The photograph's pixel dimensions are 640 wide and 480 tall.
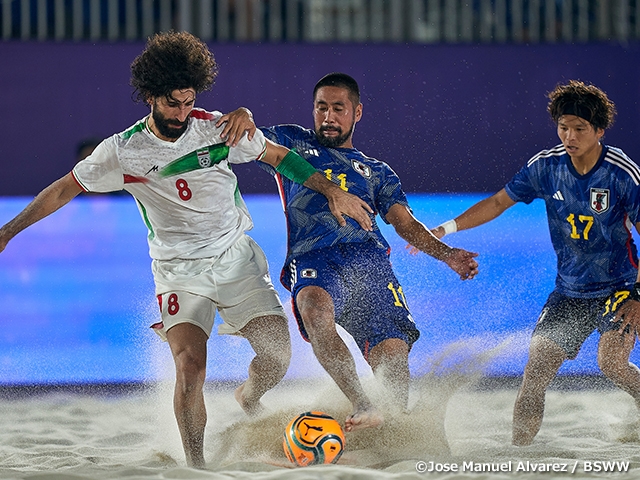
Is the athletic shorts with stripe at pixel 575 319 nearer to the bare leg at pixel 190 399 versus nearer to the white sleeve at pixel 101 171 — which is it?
the bare leg at pixel 190 399

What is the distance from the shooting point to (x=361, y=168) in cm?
525

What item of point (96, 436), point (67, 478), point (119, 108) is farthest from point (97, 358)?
point (119, 108)

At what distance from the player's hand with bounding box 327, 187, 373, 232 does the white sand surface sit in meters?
0.88

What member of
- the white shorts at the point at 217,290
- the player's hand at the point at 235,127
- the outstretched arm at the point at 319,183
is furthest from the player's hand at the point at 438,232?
the player's hand at the point at 235,127

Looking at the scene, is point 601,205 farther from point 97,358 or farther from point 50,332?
point 50,332

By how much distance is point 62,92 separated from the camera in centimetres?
1517

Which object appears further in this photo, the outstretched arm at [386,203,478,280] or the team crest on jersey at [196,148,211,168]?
the outstretched arm at [386,203,478,280]

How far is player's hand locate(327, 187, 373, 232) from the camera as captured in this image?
4.70 meters

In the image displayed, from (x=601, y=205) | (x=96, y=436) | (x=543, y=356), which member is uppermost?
(x=601, y=205)

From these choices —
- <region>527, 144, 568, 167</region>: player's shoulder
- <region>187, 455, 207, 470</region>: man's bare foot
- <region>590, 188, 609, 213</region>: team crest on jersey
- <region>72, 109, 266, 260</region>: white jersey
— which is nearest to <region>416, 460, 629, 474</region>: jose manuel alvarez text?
<region>187, 455, 207, 470</region>: man's bare foot

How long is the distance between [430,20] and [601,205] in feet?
35.6

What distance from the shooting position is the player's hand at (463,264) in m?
4.87

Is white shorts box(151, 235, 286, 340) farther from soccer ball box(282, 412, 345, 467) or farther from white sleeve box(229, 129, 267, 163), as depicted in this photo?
soccer ball box(282, 412, 345, 467)

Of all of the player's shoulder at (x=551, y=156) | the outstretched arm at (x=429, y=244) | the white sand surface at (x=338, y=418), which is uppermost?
the player's shoulder at (x=551, y=156)
